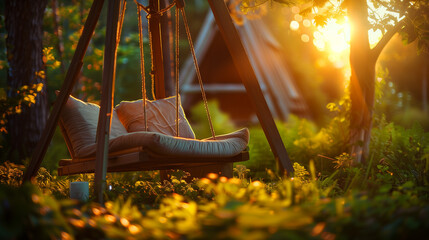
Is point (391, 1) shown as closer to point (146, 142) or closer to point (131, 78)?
point (146, 142)

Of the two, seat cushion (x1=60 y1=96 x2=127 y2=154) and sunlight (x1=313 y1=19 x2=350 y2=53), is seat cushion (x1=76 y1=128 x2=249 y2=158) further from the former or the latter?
sunlight (x1=313 y1=19 x2=350 y2=53)

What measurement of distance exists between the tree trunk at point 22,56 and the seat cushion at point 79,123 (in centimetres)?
220

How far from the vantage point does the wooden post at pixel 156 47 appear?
4.62 metres

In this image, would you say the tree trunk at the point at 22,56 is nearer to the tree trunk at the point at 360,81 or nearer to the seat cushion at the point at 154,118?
the seat cushion at the point at 154,118

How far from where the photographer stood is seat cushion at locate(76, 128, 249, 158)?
313 cm

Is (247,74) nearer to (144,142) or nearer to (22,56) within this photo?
(144,142)

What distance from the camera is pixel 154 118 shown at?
15.3ft

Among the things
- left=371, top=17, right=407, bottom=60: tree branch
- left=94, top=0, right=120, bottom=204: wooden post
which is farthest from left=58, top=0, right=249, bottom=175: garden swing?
left=371, top=17, right=407, bottom=60: tree branch

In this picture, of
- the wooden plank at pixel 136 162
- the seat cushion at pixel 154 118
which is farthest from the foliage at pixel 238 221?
the seat cushion at pixel 154 118

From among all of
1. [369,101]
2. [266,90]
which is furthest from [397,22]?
[266,90]

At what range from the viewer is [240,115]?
15477 millimetres

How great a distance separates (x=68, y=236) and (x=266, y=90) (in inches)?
435

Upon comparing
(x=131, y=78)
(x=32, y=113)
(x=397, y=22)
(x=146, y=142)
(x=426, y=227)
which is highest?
(x=131, y=78)

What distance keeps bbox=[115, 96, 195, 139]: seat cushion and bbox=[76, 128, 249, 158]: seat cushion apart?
0.94 metres
